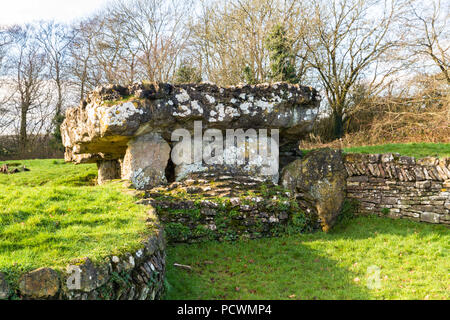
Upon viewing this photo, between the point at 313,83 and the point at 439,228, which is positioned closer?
the point at 439,228

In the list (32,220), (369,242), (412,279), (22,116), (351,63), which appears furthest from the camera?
(22,116)

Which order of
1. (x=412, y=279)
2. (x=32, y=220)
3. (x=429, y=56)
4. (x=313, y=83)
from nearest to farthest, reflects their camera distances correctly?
(x=32, y=220) → (x=412, y=279) → (x=429, y=56) → (x=313, y=83)

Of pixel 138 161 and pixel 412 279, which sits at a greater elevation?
pixel 138 161

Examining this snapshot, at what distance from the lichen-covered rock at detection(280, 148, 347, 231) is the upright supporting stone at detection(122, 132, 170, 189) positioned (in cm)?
323

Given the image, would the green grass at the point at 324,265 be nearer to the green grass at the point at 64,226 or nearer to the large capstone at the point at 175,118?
the green grass at the point at 64,226

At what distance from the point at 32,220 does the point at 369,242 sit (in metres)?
6.30

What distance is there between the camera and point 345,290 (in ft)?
16.6

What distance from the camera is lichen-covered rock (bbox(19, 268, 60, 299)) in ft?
10.0

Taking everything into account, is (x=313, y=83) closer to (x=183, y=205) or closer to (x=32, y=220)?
(x=183, y=205)

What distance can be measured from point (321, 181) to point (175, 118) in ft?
13.1

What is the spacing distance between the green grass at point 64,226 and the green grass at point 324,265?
1.18 m

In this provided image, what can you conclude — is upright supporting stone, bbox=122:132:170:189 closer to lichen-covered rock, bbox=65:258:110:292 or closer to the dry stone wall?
the dry stone wall

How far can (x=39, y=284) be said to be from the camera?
10.2 ft
